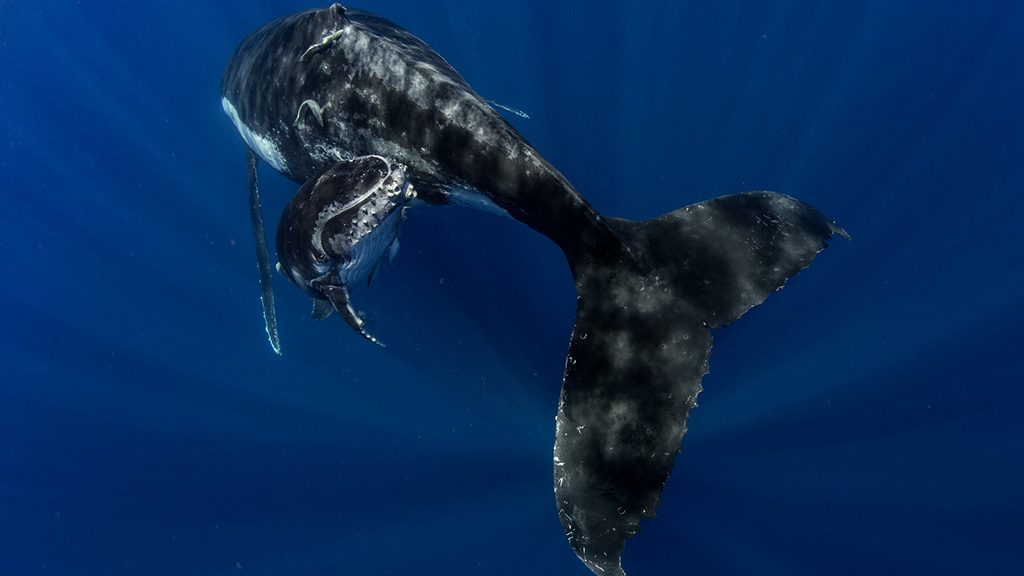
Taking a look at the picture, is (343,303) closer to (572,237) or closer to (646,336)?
(572,237)

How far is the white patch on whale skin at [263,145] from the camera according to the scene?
312 inches

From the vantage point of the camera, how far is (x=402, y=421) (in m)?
11.5

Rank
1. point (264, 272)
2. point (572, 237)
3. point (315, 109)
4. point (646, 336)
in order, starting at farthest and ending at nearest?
point (264, 272) < point (315, 109) < point (572, 237) < point (646, 336)

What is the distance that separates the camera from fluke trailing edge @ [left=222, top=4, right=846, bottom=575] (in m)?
4.23

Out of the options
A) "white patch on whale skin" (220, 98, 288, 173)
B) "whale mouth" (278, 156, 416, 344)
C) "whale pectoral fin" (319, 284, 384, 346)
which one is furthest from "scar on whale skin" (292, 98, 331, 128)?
"whale pectoral fin" (319, 284, 384, 346)

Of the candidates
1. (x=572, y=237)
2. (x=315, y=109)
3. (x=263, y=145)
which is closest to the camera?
(x=572, y=237)

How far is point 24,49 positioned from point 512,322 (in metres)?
23.0

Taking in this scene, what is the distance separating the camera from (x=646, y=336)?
4516mm

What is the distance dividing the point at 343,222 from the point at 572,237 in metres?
2.06

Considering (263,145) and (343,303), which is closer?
(343,303)

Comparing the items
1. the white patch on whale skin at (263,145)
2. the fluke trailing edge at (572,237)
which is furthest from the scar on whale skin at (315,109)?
the white patch on whale skin at (263,145)

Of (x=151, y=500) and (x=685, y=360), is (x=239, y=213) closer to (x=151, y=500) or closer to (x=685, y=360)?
(x=151, y=500)

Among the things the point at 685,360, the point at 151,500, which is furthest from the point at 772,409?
the point at 151,500

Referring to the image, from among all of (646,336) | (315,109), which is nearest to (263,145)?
(315,109)
